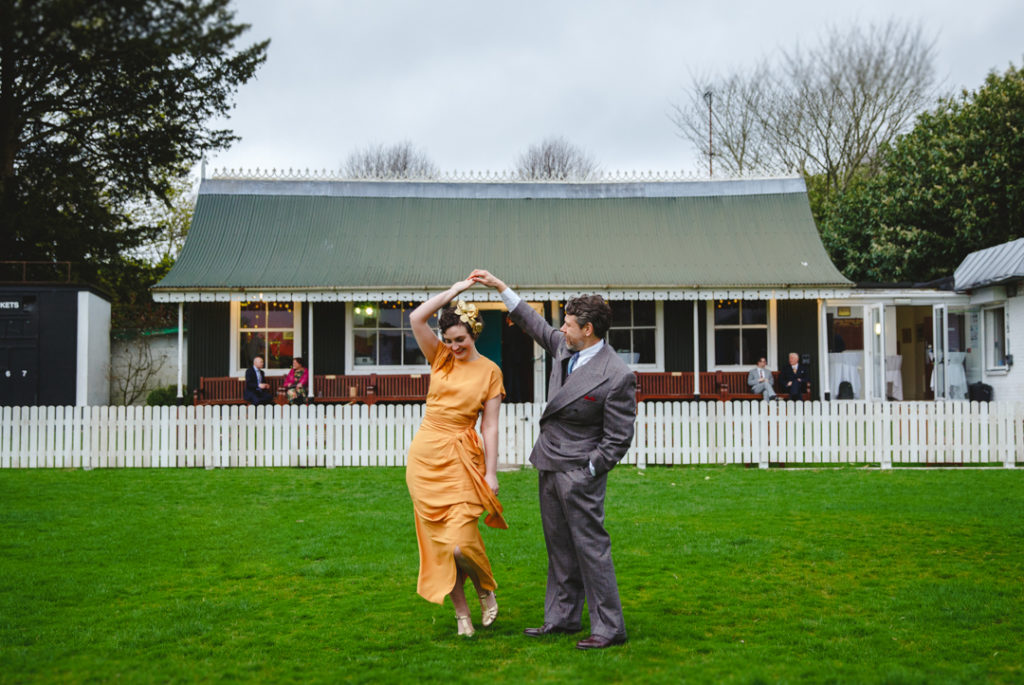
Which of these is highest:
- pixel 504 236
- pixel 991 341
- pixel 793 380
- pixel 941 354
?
pixel 504 236

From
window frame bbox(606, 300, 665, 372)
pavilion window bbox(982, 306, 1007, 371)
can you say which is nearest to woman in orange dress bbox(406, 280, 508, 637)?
window frame bbox(606, 300, 665, 372)

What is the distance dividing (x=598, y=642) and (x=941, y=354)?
17026 mm

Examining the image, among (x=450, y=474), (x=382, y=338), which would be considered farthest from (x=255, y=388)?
(x=450, y=474)

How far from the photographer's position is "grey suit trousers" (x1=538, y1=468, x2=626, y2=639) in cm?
466

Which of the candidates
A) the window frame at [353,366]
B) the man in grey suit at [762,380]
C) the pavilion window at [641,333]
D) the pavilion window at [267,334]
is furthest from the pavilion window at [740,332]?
the pavilion window at [267,334]

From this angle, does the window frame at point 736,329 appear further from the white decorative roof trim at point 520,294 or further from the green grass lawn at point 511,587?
the green grass lawn at point 511,587

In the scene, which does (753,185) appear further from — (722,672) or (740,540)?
(722,672)

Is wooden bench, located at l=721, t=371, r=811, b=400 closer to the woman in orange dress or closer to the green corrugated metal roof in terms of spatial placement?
the green corrugated metal roof

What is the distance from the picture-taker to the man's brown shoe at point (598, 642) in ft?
15.1

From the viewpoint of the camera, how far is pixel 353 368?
19.5 metres

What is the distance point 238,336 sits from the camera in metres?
19.1

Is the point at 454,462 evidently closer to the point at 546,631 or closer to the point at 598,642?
the point at 546,631

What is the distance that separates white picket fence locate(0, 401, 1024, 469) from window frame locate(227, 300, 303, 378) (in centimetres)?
627

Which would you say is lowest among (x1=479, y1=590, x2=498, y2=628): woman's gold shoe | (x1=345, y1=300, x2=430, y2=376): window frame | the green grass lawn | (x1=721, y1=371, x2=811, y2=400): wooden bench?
the green grass lawn
